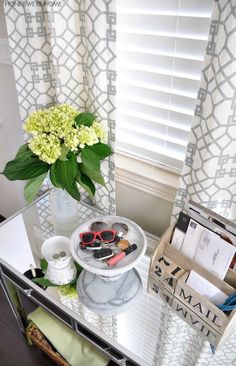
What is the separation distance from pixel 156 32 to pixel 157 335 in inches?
38.0

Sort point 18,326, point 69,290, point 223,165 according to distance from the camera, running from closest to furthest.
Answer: point 223,165, point 69,290, point 18,326

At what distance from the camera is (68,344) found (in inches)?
47.4

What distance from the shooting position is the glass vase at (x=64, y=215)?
1.08 metres

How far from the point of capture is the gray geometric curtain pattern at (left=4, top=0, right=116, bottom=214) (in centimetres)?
85

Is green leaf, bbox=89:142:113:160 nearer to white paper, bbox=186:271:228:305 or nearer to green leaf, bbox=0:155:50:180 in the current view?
green leaf, bbox=0:155:50:180

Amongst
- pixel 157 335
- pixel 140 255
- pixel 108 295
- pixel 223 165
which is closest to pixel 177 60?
pixel 223 165

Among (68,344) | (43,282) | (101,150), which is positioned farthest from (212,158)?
(68,344)

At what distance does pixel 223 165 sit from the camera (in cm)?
81

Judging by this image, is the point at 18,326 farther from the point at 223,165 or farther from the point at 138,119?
the point at 223,165

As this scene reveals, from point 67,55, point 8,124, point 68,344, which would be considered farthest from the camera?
point 8,124

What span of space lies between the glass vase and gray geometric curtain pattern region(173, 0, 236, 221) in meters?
0.38

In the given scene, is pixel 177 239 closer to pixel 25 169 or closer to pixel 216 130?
pixel 216 130

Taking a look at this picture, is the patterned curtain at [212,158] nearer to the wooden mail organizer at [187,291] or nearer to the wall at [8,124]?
the wooden mail organizer at [187,291]

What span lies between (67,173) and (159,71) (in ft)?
1.44
